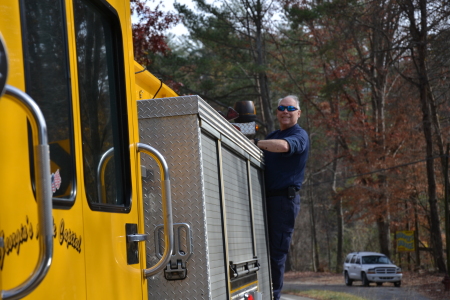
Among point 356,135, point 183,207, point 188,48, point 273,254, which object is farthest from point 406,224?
point 183,207

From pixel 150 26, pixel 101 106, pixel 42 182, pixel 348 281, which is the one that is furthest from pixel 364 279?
pixel 42 182

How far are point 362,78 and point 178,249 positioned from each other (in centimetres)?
2843

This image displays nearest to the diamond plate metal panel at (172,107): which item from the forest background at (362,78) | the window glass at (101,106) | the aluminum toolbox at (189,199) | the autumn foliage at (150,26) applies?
the aluminum toolbox at (189,199)

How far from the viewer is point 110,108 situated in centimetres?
281

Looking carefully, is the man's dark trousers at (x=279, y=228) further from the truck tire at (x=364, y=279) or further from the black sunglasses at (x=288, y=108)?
the truck tire at (x=364, y=279)

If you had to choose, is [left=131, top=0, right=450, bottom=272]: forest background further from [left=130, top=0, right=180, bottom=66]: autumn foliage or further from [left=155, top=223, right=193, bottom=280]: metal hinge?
[left=155, top=223, right=193, bottom=280]: metal hinge

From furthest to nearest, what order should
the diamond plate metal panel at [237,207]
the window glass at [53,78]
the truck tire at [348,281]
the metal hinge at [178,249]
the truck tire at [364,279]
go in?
the truck tire at [348,281] → the truck tire at [364,279] → the diamond plate metal panel at [237,207] → the metal hinge at [178,249] → the window glass at [53,78]

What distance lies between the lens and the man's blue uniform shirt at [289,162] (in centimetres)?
525

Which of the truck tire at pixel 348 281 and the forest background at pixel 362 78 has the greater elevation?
the forest background at pixel 362 78

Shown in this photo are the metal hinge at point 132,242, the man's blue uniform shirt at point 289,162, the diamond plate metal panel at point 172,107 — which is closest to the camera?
the metal hinge at point 132,242

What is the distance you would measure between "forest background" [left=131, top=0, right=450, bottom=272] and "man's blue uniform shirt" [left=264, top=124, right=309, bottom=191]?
14132 mm

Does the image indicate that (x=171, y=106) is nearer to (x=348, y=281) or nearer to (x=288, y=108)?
(x=288, y=108)

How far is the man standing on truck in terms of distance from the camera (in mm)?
5363

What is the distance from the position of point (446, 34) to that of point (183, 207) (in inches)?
669
